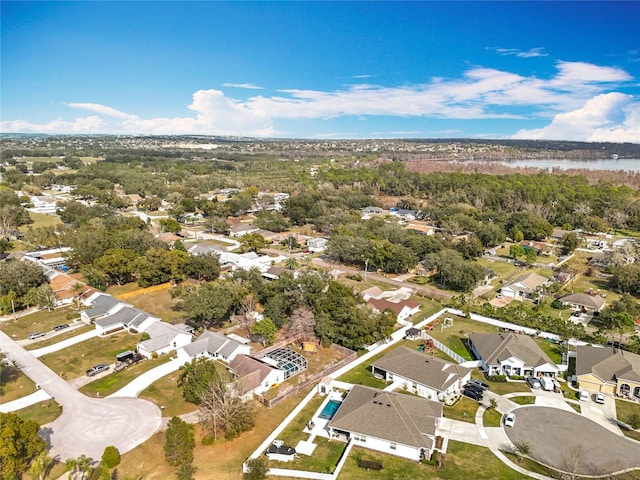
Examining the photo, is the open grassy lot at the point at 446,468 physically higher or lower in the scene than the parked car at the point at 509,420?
lower

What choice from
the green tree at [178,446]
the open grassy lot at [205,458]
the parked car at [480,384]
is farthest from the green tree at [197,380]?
the parked car at [480,384]

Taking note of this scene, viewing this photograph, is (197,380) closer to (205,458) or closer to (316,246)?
(205,458)

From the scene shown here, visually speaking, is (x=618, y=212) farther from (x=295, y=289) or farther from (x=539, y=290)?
(x=295, y=289)

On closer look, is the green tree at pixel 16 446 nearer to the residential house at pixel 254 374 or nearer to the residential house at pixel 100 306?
the residential house at pixel 254 374

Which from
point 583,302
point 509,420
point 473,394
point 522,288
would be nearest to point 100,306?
point 473,394

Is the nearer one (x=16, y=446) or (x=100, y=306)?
(x=16, y=446)

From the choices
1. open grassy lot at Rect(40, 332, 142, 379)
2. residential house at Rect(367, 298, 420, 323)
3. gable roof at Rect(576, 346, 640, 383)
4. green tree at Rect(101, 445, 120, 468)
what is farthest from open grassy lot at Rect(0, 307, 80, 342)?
gable roof at Rect(576, 346, 640, 383)
